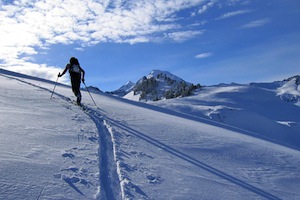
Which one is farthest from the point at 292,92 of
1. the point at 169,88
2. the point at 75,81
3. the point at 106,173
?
the point at 106,173

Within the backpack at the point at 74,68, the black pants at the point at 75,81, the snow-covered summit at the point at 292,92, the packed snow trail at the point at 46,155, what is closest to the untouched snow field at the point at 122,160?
the packed snow trail at the point at 46,155

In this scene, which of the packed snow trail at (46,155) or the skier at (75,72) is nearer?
the packed snow trail at (46,155)

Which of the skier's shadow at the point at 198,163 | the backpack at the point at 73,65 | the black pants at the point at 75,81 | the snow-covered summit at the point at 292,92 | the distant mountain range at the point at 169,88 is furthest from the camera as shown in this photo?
the distant mountain range at the point at 169,88

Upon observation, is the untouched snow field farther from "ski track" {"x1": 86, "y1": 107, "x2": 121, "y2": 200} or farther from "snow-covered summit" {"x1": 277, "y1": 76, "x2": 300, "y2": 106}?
"snow-covered summit" {"x1": 277, "y1": 76, "x2": 300, "y2": 106}

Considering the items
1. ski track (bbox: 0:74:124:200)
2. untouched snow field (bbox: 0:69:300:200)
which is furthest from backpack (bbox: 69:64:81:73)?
ski track (bbox: 0:74:124:200)

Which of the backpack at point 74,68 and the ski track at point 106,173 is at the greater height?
the backpack at point 74,68

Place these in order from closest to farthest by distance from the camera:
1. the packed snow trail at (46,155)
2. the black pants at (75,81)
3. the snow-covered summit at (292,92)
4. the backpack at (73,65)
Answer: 1. the packed snow trail at (46,155)
2. the backpack at (73,65)
3. the black pants at (75,81)
4. the snow-covered summit at (292,92)

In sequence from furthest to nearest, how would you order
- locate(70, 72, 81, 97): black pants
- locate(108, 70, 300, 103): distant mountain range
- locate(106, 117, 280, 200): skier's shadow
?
locate(108, 70, 300, 103): distant mountain range
locate(70, 72, 81, 97): black pants
locate(106, 117, 280, 200): skier's shadow

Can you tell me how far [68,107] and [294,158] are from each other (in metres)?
9.30

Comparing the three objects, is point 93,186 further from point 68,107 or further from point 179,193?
point 68,107

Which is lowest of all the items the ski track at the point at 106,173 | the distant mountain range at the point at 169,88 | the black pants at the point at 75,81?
the ski track at the point at 106,173

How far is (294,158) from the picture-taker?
10148mm

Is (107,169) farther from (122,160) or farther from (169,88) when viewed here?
(169,88)

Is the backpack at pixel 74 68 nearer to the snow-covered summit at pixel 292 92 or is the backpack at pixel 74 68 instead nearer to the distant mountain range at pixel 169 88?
the snow-covered summit at pixel 292 92
